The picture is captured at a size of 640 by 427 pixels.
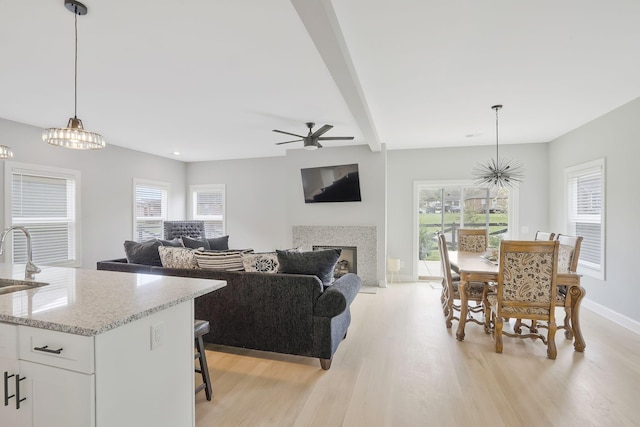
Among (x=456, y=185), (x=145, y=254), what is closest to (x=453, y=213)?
(x=456, y=185)

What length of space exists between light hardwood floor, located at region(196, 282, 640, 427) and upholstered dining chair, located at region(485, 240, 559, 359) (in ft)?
1.28

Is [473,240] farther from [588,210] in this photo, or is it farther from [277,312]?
[277,312]

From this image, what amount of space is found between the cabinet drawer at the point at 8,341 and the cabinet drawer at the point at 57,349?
24 millimetres

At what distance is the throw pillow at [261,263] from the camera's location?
2.82m

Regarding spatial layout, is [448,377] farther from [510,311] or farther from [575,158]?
[575,158]

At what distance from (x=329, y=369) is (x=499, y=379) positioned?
4.55 feet

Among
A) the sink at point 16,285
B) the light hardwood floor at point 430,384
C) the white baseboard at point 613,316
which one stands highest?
the sink at point 16,285

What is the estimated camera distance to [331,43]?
1.97 meters

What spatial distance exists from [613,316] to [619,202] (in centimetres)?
144

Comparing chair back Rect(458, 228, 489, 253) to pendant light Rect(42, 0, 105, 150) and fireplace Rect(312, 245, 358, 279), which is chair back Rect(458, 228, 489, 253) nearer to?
fireplace Rect(312, 245, 358, 279)

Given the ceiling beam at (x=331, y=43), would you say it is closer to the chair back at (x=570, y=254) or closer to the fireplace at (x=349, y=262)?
the chair back at (x=570, y=254)

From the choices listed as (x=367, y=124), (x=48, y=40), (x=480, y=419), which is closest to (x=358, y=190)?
(x=367, y=124)

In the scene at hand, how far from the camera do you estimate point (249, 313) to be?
273cm

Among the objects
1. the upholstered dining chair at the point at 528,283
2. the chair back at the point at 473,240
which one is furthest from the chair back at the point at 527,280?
the chair back at the point at 473,240
